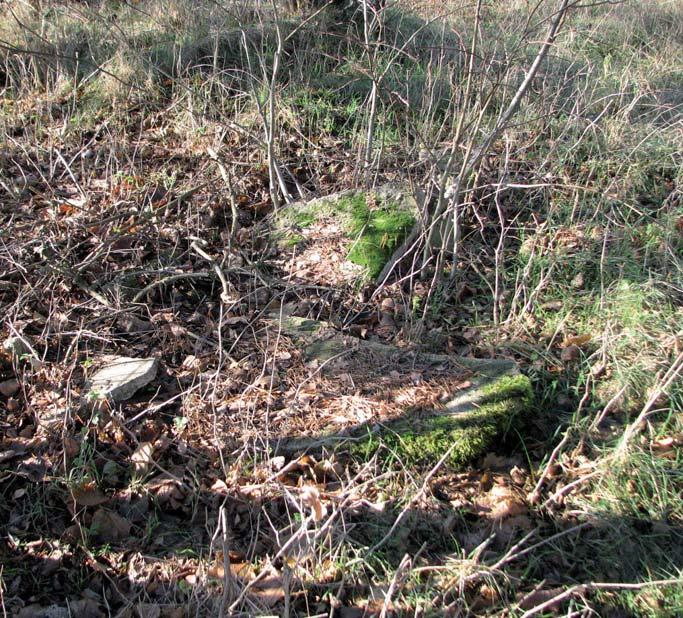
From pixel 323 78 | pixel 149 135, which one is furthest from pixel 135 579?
pixel 323 78

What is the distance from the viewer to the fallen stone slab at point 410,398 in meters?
2.96

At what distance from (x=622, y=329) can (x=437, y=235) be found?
58.1 inches

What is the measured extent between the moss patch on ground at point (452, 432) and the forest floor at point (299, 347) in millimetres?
49

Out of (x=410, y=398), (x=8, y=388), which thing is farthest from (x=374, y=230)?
(x=8, y=388)

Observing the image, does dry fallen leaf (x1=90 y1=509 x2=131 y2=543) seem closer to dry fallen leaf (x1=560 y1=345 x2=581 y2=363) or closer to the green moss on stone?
the green moss on stone

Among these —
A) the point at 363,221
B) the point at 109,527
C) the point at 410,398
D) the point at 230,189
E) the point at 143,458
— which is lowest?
the point at 109,527

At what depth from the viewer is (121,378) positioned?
3209 millimetres

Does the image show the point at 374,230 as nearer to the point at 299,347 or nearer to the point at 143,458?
the point at 299,347

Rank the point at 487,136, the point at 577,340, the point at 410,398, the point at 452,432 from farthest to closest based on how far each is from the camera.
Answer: the point at 487,136 < the point at 577,340 < the point at 410,398 < the point at 452,432

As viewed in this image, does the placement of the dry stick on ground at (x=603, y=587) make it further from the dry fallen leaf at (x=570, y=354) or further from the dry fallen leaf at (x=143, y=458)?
the dry fallen leaf at (x=143, y=458)

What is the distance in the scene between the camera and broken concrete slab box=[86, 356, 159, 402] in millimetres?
3129

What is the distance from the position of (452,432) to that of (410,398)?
0.94ft

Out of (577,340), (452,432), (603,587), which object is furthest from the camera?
(577,340)

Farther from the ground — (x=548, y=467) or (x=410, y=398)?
(x=410, y=398)
